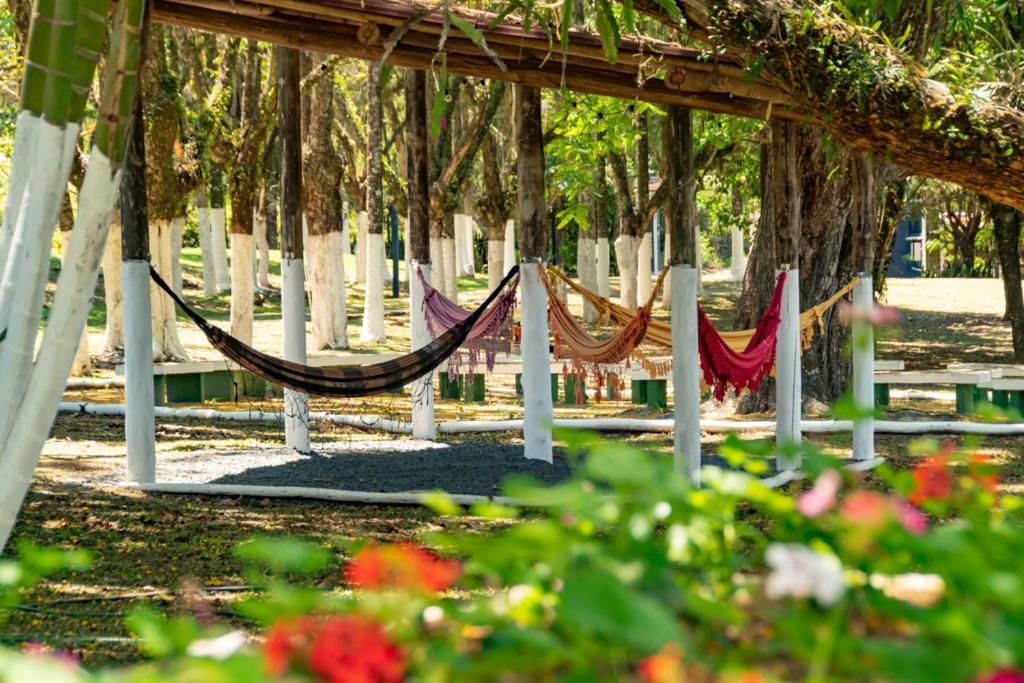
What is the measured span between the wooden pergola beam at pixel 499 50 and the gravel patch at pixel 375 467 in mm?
2167

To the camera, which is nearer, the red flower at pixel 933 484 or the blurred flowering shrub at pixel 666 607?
the blurred flowering shrub at pixel 666 607

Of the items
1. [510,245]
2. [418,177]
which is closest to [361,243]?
[510,245]

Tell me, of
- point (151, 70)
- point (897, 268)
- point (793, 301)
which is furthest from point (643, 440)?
point (897, 268)

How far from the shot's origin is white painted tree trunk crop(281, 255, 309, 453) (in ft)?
29.0

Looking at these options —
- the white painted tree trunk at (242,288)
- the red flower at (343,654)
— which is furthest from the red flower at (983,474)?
the white painted tree trunk at (242,288)

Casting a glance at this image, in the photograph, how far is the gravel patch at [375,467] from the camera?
7715 mm

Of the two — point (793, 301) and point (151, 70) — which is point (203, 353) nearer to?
point (151, 70)

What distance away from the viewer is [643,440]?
1004 cm

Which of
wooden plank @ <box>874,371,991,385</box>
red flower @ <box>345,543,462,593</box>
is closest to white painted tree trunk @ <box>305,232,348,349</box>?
wooden plank @ <box>874,371,991,385</box>

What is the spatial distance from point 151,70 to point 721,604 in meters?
12.6

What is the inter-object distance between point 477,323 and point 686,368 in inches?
61.8

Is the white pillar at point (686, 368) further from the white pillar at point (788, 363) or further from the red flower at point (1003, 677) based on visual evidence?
the red flower at point (1003, 677)

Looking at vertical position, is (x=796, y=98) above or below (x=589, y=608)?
above

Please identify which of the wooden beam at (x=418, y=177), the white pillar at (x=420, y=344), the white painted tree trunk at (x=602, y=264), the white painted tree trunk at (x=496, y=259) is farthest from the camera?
the white painted tree trunk at (x=602, y=264)
